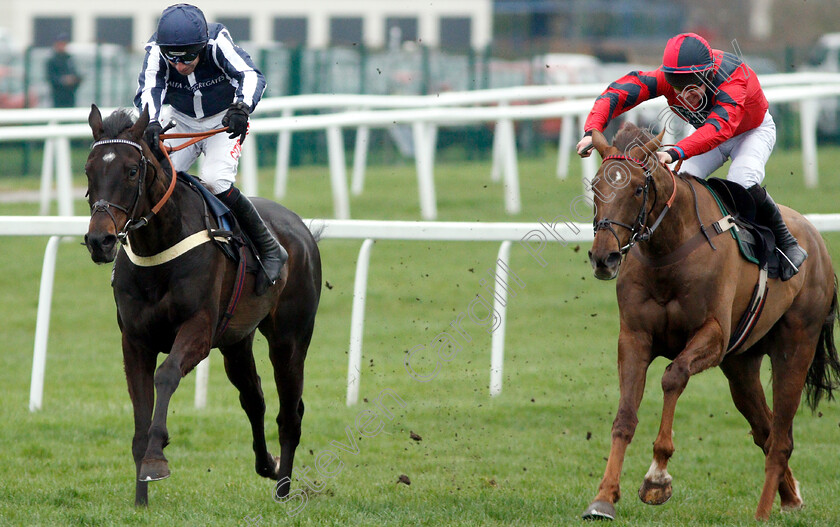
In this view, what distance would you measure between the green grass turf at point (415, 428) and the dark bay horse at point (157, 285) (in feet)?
1.35

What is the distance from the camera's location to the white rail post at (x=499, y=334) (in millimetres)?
6277

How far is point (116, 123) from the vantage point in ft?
13.9

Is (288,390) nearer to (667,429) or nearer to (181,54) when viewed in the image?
(181,54)

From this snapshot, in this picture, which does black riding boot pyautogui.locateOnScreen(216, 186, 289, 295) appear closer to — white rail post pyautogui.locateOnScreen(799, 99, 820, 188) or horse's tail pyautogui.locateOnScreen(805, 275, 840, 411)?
horse's tail pyautogui.locateOnScreen(805, 275, 840, 411)

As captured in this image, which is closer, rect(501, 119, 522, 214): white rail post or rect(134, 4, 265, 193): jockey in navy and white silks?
rect(134, 4, 265, 193): jockey in navy and white silks

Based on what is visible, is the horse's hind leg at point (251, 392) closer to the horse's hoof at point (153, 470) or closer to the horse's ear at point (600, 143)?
the horse's hoof at point (153, 470)

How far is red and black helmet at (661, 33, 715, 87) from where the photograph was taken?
4699 millimetres

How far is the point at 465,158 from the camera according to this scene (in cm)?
1711

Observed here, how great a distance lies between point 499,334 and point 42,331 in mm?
2516

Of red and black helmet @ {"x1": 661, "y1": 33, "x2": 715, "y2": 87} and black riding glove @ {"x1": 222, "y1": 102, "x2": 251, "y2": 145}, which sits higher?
red and black helmet @ {"x1": 661, "y1": 33, "x2": 715, "y2": 87}

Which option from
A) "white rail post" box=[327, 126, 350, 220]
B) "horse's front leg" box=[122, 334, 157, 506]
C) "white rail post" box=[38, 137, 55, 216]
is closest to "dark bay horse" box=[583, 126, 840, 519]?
"horse's front leg" box=[122, 334, 157, 506]

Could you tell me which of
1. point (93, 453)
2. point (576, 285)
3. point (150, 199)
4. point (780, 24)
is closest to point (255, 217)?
point (150, 199)

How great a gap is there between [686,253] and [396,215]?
23.1 feet

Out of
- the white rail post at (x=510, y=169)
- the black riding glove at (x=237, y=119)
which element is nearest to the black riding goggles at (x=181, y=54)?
A: the black riding glove at (x=237, y=119)
